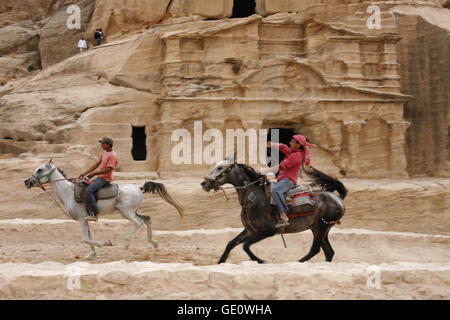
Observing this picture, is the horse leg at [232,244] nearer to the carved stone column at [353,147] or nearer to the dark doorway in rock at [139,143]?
the carved stone column at [353,147]

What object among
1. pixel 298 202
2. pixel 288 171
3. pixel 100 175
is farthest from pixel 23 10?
pixel 298 202

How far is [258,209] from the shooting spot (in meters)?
10.1

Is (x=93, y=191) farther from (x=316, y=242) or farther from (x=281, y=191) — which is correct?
(x=316, y=242)

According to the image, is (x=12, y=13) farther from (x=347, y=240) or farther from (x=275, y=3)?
(x=347, y=240)

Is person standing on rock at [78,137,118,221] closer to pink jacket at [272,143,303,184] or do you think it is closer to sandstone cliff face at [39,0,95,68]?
pink jacket at [272,143,303,184]

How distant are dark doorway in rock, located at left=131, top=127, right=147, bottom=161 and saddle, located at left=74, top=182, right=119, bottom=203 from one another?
14602 mm

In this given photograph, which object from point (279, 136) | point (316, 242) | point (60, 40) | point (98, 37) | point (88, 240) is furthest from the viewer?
point (60, 40)

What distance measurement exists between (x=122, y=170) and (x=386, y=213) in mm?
10868

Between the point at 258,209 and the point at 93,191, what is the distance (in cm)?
351

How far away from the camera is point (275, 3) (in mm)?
28562

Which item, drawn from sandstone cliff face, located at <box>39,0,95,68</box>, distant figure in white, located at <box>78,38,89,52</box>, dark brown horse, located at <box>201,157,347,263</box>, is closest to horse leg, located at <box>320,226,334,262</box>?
dark brown horse, located at <box>201,157,347,263</box>

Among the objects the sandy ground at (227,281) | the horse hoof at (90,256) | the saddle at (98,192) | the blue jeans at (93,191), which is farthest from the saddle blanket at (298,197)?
the horse hoof at (90,256)

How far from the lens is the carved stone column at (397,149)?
24597 millimetres

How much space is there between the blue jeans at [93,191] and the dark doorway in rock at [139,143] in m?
14.7
